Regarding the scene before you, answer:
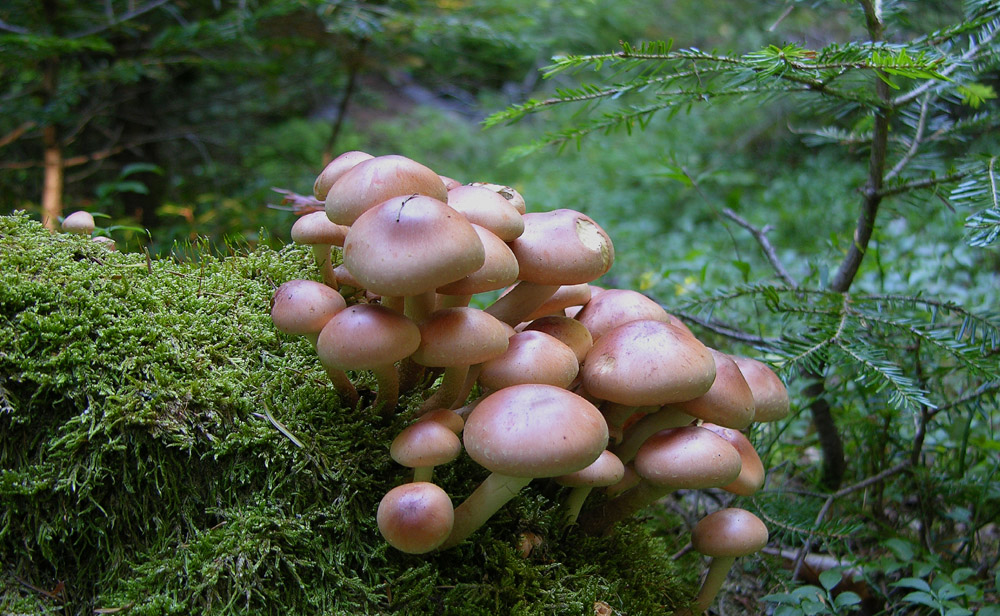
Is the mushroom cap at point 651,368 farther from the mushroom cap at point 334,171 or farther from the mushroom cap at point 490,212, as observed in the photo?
the mushroom cap at point 334,171

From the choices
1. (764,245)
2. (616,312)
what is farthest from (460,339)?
(764,245)

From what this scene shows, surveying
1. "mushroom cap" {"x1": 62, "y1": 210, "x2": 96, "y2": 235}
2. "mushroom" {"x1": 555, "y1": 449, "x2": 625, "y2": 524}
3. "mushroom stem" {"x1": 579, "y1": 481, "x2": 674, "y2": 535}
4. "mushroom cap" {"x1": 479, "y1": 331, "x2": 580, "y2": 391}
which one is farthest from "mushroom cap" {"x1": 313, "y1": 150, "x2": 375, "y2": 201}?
"mushroom stem" {"x1": 579, "y1": 481, "x2": 674, "y2": 535}

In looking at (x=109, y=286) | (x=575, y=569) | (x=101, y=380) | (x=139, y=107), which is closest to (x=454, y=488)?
(x=575, y=569)

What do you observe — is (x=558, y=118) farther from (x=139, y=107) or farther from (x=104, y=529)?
(x=104, y=529)

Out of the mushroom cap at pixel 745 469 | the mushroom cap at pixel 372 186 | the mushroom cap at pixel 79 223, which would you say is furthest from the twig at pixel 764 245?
the mushroom cap at pixel 79 223

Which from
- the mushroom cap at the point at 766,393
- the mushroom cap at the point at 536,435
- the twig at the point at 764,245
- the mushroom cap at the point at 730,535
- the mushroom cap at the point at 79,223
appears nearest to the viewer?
the mushroom cap at the point at 536,435

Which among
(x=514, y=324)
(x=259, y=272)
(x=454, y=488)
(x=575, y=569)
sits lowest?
(x=575, y=569)

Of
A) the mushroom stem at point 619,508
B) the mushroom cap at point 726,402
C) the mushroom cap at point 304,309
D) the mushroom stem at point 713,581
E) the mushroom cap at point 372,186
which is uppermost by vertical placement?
the mushroom cap at point 372,186
